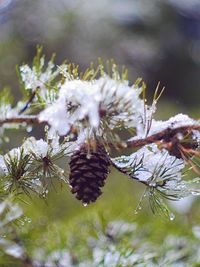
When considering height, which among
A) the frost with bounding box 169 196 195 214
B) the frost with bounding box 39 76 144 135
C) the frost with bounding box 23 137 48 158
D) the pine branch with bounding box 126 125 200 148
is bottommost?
the pine branch with bounding box 126 125 200 148

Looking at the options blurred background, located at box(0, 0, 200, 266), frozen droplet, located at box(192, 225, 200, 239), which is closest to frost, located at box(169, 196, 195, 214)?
frozen droplet, located at box(192, 225, 200, 239)

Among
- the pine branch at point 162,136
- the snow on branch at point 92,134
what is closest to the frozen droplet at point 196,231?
the snow on branch at point 92,134

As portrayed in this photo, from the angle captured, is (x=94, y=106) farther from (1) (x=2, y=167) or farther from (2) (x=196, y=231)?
(2) (x=196, y=231)

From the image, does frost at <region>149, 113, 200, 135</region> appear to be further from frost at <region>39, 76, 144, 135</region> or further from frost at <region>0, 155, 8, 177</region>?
frost at <region>0, 155, 8, 177</region>

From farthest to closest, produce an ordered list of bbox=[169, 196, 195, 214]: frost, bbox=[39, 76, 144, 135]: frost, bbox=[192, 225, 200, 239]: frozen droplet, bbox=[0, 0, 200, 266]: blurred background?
bbox=[0, 0, 200, 266]: blurred background, bbox=[169, 196, 195, 214]: frost, bbox=[192, 225, 200, 239]: frozen droplet, bbox=[39, 76, 144, 135]: frost

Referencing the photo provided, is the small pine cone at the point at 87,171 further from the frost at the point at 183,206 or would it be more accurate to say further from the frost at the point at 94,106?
the frost at the point at 183,206

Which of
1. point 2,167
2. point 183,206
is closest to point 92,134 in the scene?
A: point 2,167
